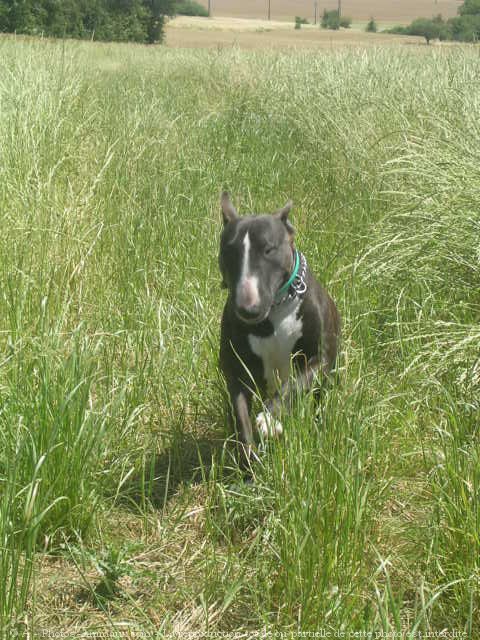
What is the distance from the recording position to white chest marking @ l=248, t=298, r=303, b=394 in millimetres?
2811

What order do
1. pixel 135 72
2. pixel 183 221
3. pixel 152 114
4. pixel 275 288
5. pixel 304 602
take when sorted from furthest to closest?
pixel 135 72
pixel 152 114
pixel 183 221
pixel 275 288
pixel 304 602

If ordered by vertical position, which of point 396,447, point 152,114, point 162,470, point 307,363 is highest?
point 152,114

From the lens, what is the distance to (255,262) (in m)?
2.53

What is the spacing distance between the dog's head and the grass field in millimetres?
357

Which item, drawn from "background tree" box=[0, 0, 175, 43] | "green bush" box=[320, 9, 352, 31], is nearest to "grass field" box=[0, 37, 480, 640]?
"background tree" box=[0, 0, 175, 43]

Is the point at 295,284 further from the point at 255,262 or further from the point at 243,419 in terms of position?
the point at 243,419

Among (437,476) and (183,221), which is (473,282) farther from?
(183,221)

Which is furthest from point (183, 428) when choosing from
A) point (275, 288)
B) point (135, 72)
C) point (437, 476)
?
point (135, 72)

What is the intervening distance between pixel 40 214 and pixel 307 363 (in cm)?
197

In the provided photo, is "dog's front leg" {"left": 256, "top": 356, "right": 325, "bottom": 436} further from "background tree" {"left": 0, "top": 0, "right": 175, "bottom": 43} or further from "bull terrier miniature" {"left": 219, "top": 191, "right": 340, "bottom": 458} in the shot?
"background tree" {"left": 0, "top": 0, "right": 175, "bottom": 43}

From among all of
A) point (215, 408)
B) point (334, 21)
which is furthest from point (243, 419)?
point (334, 21)

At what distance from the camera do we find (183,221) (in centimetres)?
475

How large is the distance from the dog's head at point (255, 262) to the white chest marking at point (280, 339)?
0.14 meters

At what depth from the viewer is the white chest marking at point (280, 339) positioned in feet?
9.22
